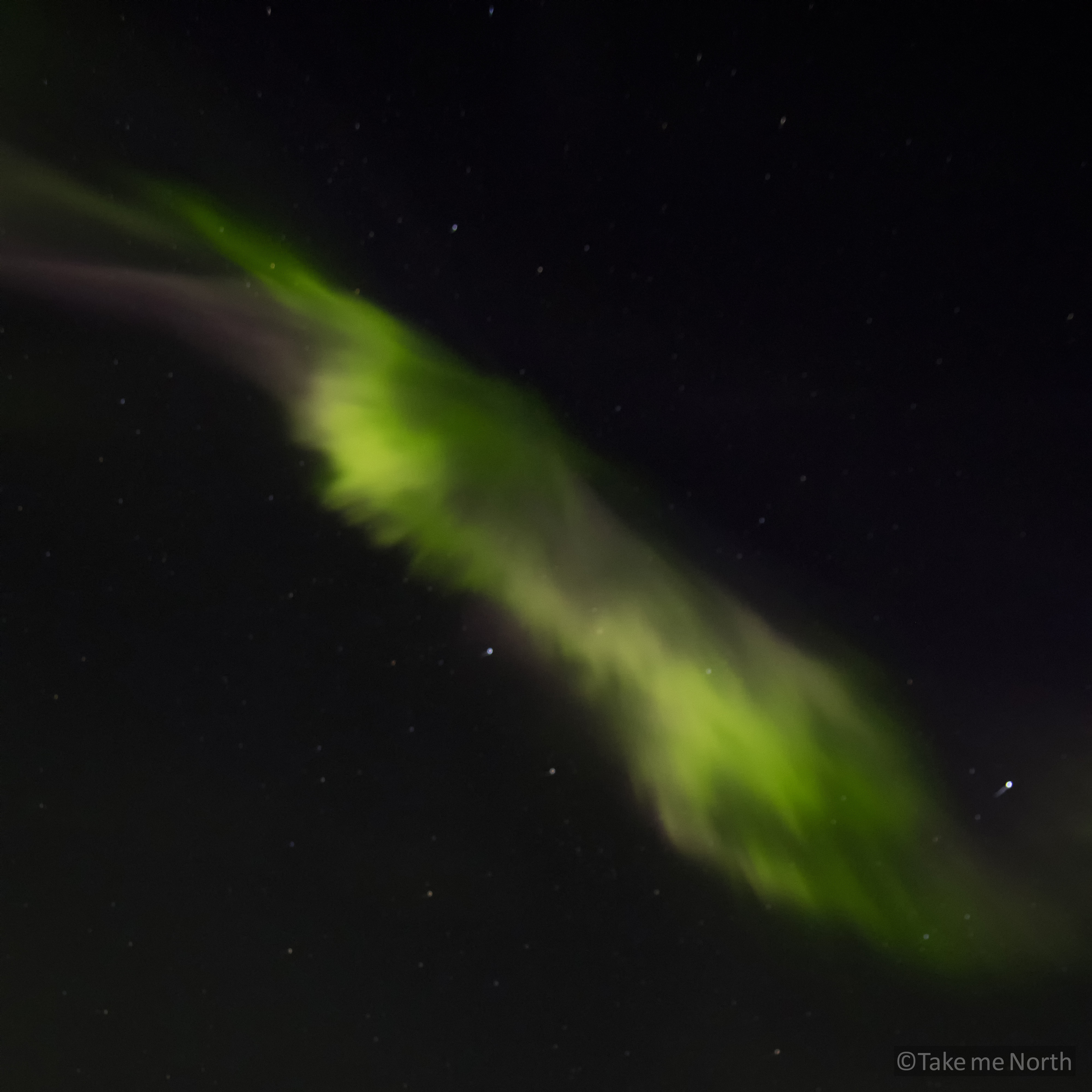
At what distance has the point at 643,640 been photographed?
48cm

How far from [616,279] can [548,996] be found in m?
0.37

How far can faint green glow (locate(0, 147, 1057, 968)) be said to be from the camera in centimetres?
47

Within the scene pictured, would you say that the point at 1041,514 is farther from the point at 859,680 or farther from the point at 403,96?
the point at 403,96

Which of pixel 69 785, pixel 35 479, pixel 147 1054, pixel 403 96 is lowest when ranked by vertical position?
pixel 147 1054

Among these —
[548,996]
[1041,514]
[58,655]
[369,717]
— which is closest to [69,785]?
[58,655]

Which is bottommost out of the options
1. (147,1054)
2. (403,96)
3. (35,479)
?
(147,1054)

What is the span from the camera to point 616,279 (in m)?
0.46

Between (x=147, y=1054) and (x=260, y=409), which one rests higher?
(x=260, y=409)

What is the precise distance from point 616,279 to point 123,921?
438mm

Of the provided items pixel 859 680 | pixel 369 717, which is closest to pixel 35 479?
pixel 369 717

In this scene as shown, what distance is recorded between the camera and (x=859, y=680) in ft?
1.53

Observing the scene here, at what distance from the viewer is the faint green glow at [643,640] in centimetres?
47

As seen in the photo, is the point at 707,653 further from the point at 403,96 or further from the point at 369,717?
the point at 403,96

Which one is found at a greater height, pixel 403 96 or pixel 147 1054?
pixel 403 96
